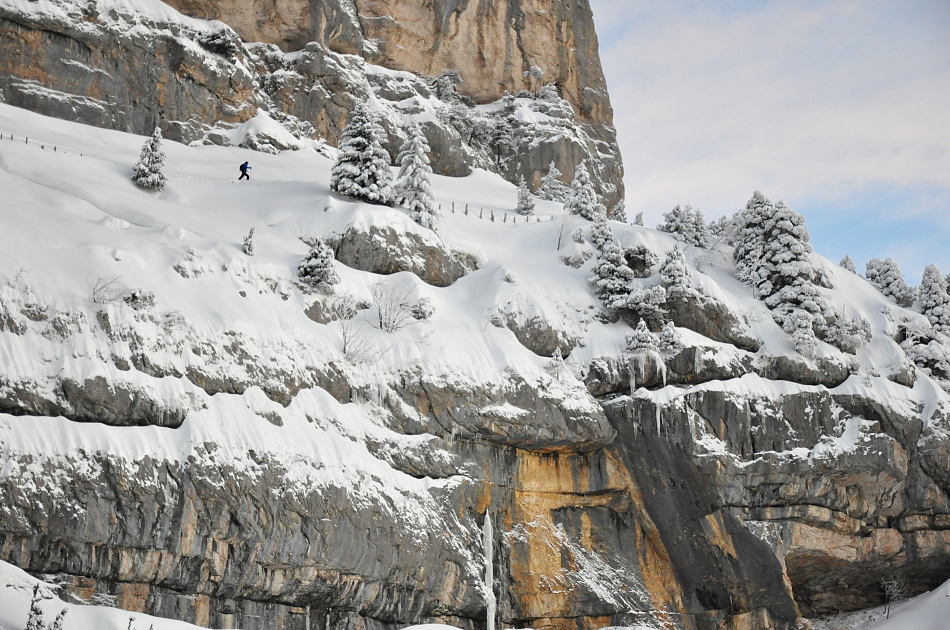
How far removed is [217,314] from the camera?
101 ft

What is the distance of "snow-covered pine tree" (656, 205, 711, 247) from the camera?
49.5 m

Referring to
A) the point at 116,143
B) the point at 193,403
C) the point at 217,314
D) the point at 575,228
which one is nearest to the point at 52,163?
the point at 116,143

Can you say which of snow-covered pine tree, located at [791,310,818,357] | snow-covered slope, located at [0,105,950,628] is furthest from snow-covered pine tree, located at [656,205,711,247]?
snow-covered pine tree, located at [791,310,818,357]

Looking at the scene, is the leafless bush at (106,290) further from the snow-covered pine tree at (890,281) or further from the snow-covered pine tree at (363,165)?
the snow-covered pine tree at (890,281)

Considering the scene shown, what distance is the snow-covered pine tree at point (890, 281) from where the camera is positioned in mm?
50812

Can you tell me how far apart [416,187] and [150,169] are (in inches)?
480

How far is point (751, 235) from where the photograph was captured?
46.8m

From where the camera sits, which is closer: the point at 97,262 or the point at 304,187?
the point at 97,262

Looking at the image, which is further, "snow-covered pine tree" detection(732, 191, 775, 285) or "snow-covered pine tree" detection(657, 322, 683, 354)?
"snow-covered pine tree" detection(732, 191, 775, 285)

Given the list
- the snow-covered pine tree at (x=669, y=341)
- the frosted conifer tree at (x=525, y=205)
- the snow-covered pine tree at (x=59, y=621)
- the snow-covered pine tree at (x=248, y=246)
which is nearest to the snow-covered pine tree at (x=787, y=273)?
the snow-covered pine tree at (x=669, y=341)

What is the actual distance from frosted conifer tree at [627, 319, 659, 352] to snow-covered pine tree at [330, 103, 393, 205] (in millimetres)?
13536

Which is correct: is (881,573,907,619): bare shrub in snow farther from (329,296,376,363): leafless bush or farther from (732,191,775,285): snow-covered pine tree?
(329,296,376,363): leafless bush

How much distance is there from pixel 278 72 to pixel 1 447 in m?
45.8

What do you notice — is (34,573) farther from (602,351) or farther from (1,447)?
(602,351)
